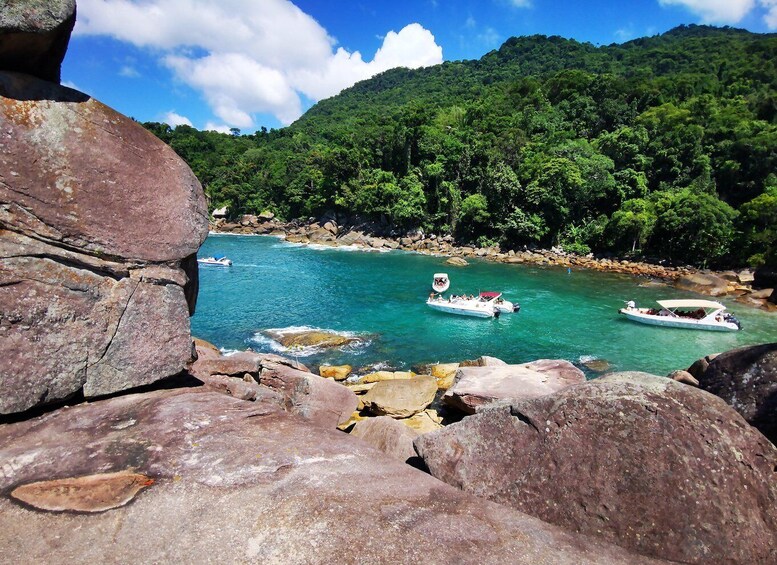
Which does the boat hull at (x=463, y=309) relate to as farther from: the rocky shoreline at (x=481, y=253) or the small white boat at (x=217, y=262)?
the small white boat at (x=217, y=262)

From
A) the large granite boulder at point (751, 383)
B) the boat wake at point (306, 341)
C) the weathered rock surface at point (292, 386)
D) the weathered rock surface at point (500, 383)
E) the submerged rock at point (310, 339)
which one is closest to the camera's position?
the large granite boulder at point (751, 383)

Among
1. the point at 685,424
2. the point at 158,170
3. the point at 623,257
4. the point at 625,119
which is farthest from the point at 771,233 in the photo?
the point at 158,170

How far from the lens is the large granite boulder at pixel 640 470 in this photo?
5.52 m

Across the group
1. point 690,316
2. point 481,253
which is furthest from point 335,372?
point 481,253

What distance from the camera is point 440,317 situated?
35.2 m

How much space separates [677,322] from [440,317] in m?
17.0

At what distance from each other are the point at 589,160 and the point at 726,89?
1804 inches

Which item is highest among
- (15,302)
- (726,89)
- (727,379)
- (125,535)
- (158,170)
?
(726,89)

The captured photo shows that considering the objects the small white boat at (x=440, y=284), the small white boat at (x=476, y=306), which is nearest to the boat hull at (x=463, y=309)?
the small white boat at (x=476, y=306)

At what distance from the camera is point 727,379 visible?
9.30 metres

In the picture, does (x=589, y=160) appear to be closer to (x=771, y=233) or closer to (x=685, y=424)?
(x=771, y=233)

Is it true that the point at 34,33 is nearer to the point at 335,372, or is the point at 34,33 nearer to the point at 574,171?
the point at 335,372

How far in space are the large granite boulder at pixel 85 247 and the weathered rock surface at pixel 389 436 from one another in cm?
455

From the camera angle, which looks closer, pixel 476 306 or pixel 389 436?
pixel 389 436
